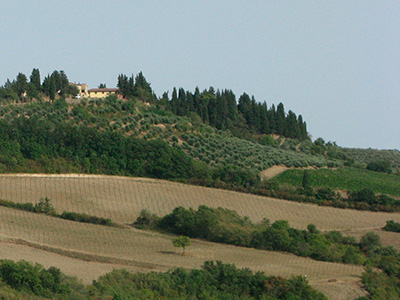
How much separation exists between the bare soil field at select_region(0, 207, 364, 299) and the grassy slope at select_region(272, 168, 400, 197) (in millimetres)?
27306

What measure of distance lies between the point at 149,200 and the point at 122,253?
16373 mm

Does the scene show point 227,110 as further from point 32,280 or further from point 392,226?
point 32,280

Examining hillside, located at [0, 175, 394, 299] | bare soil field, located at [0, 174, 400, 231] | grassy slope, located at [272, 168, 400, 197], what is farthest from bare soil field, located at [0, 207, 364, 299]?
grassy slope, located at [272, 168, 400, 197]

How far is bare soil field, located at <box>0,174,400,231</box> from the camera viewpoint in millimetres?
46906

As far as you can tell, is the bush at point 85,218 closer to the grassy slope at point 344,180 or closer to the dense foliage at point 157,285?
the dense foliage at point 157,285

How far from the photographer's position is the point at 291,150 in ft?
281

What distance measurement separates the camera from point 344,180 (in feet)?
222

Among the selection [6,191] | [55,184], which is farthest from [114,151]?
[6,191]

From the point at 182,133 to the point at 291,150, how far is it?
1828 cm

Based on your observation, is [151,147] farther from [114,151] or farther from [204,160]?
[204,160]

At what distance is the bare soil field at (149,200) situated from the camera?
46.9 m

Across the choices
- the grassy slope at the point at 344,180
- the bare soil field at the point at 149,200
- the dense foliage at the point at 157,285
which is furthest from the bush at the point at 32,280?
the grassy slope at the point at 344,180

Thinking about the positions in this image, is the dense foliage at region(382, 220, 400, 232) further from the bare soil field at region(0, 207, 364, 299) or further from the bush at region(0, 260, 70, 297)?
the bush at region(0, 260, 70, 297)

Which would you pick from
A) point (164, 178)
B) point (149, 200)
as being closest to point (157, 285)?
point (149, 200)
